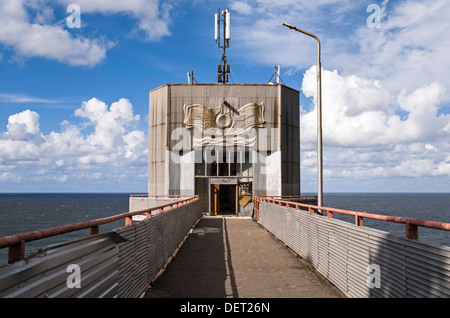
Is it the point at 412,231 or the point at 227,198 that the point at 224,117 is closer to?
the point at 227,198

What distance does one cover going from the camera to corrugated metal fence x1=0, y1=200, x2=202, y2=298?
356cm

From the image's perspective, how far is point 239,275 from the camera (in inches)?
358

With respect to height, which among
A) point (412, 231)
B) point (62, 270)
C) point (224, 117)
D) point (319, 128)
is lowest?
point (62, 270)

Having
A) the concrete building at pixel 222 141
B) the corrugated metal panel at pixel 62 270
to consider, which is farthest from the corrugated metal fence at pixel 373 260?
the concrete building at pixel 222 141

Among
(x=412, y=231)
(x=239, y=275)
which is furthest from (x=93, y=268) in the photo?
(x=239, y=275)

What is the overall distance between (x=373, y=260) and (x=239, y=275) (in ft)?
11.9

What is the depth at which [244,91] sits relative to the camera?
35.5 metres

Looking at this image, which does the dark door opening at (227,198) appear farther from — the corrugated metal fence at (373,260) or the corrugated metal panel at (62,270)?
the corrugated metal panel at (62,270)

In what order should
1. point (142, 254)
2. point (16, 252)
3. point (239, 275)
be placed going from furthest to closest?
point (239, 275) → point (142, 254) → point (16, 252)

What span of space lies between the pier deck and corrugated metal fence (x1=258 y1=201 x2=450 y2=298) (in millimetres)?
423

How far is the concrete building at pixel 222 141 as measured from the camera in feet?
114

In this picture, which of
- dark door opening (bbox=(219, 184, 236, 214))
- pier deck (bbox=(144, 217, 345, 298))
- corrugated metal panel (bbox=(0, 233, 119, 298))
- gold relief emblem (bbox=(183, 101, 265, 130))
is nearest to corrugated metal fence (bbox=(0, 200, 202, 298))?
corrugated metal panel (bbox=(0, 233, 119, 298))
